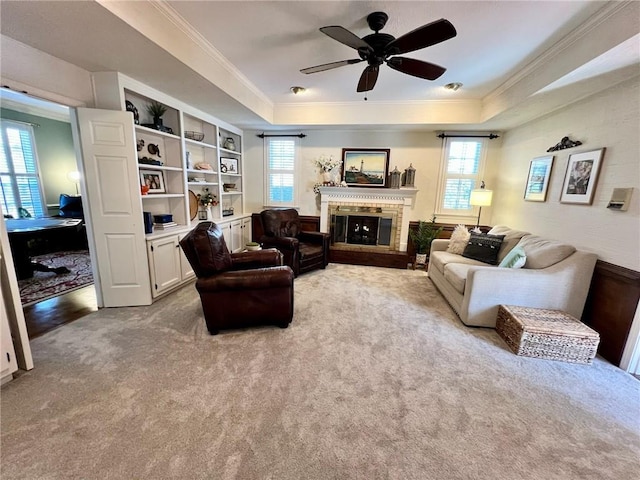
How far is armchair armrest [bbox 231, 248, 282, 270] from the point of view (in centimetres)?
278

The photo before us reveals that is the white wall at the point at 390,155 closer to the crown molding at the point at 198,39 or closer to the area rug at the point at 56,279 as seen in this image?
the crown molding at the point at 198,39

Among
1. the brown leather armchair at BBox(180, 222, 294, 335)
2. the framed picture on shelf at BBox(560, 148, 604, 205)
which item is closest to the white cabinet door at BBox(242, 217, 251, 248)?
the brown leather armchair at BBox(180, 222, 294, 335)

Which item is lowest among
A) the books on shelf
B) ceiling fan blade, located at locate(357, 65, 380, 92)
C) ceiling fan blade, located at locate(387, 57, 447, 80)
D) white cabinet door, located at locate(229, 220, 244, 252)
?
white cabinet door, located at locate(229, 220, 244, 252)

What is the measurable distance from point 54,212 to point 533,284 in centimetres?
841

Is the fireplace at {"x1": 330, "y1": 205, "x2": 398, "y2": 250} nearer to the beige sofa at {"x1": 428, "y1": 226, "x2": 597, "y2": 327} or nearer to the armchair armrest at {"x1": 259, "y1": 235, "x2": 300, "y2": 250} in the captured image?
the armchair armrest at {"x1": 259, "y1": 235, "x2": 300, "y2": 250}

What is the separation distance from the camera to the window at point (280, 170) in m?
5.14

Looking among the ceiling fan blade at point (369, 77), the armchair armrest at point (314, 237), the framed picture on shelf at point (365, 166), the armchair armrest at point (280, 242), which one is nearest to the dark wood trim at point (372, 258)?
the armchair armrest at point (314, 237)

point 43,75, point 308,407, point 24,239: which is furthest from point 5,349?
point 24,239

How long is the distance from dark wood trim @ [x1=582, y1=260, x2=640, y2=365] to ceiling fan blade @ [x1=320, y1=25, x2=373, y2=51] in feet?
9.31

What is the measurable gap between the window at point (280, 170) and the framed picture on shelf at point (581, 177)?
13.3 ft

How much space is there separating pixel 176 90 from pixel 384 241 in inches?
159

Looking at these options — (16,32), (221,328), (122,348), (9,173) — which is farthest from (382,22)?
(9,173)

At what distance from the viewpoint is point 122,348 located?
87.4 inches

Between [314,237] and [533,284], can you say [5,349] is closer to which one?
[314,237]
